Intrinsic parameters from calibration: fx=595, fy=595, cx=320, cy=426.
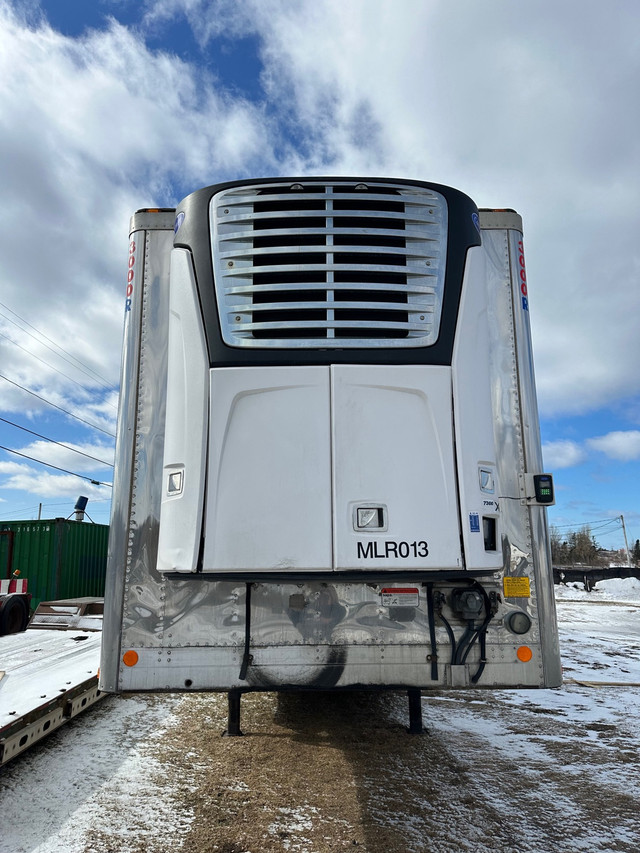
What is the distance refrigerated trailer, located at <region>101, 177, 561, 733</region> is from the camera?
2.72m

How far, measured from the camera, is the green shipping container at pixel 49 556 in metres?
13.2

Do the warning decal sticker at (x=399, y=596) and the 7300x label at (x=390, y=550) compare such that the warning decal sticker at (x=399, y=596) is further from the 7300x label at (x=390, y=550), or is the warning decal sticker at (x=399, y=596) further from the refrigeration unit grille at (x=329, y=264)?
the refrigeration unit grille at (x=329, y=264)

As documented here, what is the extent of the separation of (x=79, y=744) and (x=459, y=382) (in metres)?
4.05

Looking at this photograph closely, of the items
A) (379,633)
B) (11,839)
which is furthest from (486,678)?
(11,839)

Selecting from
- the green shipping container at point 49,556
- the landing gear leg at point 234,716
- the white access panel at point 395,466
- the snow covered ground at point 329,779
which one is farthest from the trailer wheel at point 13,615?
the white access panel at point 395,466

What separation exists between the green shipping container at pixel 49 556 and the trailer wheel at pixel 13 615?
6.71 ft

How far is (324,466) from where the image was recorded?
9.02 ft

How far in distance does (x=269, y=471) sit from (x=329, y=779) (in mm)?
2404

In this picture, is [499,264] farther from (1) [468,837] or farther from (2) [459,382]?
(1) [468,837]

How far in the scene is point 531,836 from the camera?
3.17 meters

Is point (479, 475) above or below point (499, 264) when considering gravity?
below

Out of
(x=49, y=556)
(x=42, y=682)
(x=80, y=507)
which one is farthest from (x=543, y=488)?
(x=80, y=507)

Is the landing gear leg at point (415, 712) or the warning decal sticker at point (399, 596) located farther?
the landing gear leg at point (415, 712)

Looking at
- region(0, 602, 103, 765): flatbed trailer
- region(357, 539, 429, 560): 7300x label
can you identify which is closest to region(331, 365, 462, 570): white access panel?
region(357, 539, 429, 560): 7300x label
